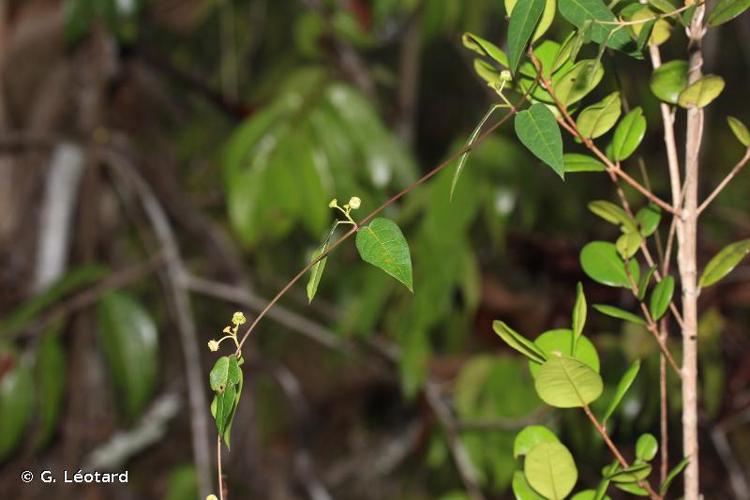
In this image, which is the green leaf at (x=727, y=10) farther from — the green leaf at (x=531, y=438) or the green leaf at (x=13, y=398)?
the green leaf at (x=13, y=398)

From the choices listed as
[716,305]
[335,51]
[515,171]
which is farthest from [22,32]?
[716,305]

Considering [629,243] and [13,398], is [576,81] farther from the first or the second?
[13,398]

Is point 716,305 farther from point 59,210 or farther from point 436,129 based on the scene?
point 436,129

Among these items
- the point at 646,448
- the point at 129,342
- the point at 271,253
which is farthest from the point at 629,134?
the point at 271,253

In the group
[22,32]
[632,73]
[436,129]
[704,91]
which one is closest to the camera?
[704,91]

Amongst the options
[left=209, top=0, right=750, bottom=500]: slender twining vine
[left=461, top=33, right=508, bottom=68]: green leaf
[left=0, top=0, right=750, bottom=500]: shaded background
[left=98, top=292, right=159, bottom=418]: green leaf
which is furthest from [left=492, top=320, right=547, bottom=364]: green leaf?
[left=98, top=292, right=159, bottom=418]: green leaf

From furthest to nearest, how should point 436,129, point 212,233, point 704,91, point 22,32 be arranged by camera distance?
point 436,129 < point 22,32 < point 212,233 < point 704,91
